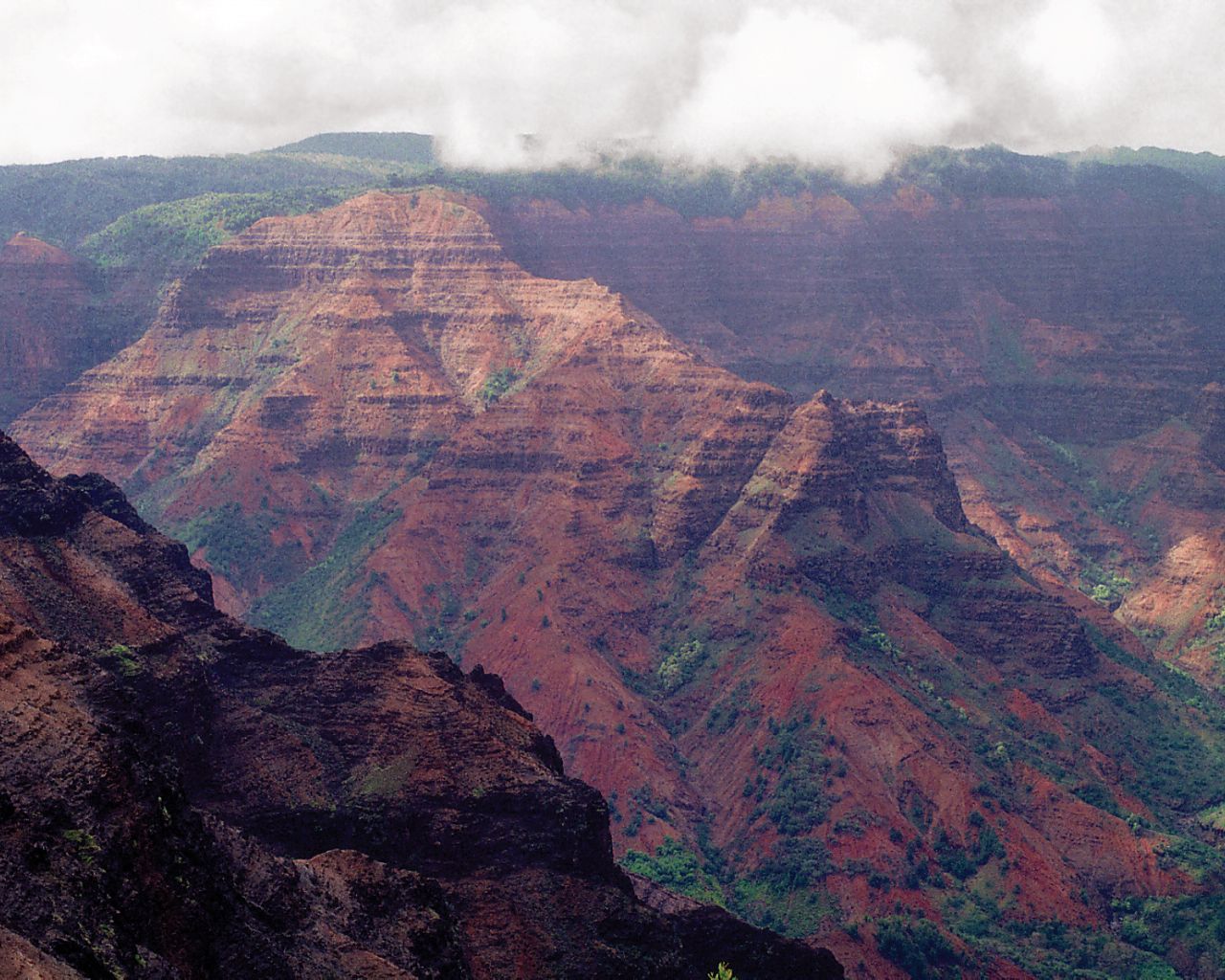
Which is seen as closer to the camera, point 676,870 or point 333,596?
point 676,870

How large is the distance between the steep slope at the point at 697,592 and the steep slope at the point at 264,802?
31.5 meters

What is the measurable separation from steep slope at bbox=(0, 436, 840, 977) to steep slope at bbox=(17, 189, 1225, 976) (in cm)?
3151

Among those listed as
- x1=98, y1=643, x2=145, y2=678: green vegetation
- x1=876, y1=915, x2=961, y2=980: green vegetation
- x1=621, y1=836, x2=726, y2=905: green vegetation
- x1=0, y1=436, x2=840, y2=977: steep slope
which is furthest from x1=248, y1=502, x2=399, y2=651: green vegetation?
x1=98, y1=643, x2=145, y2=678: green vegetation

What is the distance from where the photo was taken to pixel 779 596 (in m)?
154

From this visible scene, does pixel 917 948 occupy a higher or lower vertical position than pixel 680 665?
lower

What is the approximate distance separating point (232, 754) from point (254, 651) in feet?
30.9

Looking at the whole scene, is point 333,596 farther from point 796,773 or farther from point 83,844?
point 83,844

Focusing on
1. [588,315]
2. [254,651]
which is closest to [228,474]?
[588,315]

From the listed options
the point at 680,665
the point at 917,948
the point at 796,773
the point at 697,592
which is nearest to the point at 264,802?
the point at 917,948

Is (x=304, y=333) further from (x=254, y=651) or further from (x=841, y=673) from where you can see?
(x=254, y=651)

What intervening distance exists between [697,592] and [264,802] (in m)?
75.6

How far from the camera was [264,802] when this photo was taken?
86.4 m

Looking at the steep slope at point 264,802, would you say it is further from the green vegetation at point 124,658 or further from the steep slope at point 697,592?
the steep slope at point 697,592

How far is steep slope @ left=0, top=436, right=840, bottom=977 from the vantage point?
60.3 metres
